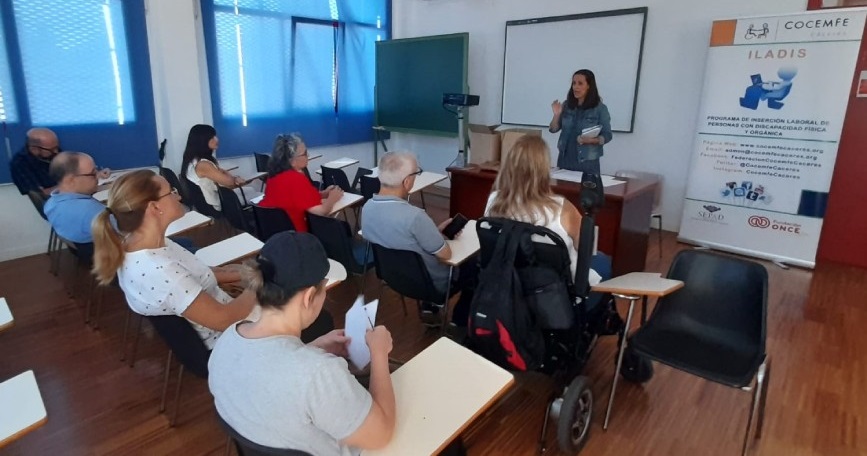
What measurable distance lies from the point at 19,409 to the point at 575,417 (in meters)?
1.73

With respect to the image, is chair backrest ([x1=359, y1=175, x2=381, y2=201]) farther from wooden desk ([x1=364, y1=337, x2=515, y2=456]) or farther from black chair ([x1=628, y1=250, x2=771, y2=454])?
wooden desk ([x1=364, y1=337, x2=515, y2=456])

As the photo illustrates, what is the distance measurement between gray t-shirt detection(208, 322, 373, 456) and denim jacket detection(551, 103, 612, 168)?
11.5 feet

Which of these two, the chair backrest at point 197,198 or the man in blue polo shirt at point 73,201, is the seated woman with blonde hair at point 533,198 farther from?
the chair backrest at point 197,198

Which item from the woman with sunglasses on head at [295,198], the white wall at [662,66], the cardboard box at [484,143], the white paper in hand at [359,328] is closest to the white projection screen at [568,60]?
the white wall at [662,66]

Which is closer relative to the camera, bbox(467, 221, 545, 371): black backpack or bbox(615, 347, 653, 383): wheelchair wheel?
bbox(467, 221, 545, 371): black backpack

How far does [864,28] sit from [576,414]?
390 cm

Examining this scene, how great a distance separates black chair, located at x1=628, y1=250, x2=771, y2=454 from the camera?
1846 millimetres

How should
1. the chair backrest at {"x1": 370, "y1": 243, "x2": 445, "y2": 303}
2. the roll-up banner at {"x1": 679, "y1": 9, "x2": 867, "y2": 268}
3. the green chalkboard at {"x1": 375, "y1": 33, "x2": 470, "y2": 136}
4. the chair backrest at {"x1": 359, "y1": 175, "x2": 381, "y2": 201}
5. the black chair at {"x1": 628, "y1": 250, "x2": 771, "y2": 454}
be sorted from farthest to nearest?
the green chalkboard at {"x1": 375, "y1": 33, "x2": 470, "y2": 136} < the chair backrest at {"x1": 359, "y1": 175, "x2": 381, "y2": 201} < the roll-up banner at {"x1": 679, "y1": 9, "x2": 867, "y2": 268} < the chair backrest at {"x1": 370, "y1": 243, "x2": 445, "y2": 303} < the black chair at {"x1": 628, "y1": 250, "x2": 771, "y2": 454}

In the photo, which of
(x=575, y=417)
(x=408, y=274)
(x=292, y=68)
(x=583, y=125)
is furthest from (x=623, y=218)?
(x=292, y=68)

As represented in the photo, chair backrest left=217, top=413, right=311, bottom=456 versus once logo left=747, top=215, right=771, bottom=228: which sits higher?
chair backrest left=217, top=413, right=311, bottom=456

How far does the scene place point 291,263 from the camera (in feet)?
3.49

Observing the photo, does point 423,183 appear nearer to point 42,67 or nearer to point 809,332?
point 809,332

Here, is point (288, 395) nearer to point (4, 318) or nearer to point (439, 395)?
point (439, 395)

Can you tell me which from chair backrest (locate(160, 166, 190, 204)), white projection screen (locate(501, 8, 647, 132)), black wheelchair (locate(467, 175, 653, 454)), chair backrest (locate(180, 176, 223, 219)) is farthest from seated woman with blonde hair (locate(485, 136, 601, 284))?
white projection screen (locate(501, 8, 647, 132))
